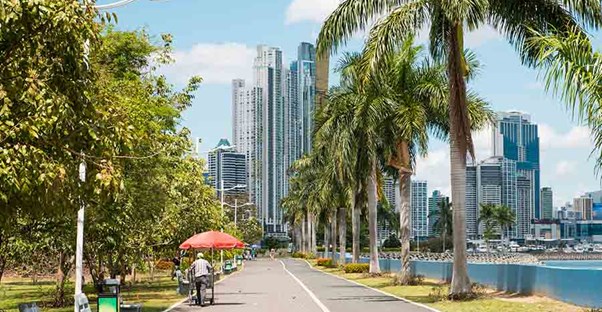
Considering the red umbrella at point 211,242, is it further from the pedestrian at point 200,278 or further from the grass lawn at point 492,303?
the grass lawn at point 492,303

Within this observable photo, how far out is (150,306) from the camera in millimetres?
27109

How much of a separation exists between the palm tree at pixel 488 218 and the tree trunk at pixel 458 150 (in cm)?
13065

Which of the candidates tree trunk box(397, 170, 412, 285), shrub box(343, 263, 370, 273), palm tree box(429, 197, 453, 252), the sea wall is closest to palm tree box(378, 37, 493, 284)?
tree trunk box(397, 170, 412, 285)

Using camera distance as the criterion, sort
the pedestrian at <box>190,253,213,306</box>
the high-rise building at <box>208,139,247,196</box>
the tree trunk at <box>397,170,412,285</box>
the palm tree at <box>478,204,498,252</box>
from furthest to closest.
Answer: the palm tree at <box>478,204,498,252</box>, the high-rise building at <box>208,139,247,196</box>, the tree trunk at <box>397,170,412,285</box>, the pedestrian at <box>190,253,213,306</box>

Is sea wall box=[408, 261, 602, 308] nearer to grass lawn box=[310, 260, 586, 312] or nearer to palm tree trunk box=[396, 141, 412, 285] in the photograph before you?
grass lawn box=[310, 260, 586, 312]

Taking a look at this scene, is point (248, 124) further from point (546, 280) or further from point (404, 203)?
point (546, 280)

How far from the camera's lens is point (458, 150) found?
28156mm

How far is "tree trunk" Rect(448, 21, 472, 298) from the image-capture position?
27062 millimetres

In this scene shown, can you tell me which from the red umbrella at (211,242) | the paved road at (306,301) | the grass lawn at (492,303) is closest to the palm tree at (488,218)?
the paved road at (306,301)

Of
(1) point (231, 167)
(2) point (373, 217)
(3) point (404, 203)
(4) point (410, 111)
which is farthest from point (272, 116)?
(4) point (410, 111)

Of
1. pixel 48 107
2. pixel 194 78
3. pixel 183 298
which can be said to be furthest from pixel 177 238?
pixel 48 107

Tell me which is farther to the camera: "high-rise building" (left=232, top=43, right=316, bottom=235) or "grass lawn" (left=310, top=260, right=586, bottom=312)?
"high-rise building" (left=232, top=43, right=316, bottom=235)

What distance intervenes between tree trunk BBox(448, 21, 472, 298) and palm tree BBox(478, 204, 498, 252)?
130652mm

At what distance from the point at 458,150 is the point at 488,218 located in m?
132
